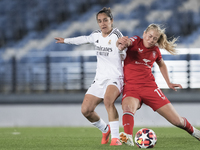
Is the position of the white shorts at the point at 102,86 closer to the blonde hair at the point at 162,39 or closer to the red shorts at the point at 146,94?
the red shorts at the point at 146,94

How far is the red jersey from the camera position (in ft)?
15.6

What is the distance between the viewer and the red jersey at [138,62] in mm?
4742

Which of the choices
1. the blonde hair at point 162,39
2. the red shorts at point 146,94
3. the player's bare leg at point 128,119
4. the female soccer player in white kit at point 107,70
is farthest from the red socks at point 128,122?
the blonde hair at point 162,39

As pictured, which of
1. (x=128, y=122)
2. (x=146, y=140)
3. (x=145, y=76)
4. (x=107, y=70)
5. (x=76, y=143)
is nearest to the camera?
(x=146, y=140)

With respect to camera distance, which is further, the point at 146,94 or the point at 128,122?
the point at 146,94

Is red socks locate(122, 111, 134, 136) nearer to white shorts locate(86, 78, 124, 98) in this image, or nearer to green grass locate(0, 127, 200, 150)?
green grass locate(0, 127, 200, 150)

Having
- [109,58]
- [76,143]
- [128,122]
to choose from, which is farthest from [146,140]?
[76,143]

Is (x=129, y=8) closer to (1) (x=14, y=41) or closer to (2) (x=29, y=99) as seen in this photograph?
(1) (x=14, y=41)

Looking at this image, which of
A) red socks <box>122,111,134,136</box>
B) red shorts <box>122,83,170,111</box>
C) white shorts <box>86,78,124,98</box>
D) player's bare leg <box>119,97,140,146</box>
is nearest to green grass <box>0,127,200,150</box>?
player's bare leg <box>119,97,140,146</box>

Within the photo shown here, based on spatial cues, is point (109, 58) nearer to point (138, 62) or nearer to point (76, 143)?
point (138, 62)

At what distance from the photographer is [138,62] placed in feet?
15.7

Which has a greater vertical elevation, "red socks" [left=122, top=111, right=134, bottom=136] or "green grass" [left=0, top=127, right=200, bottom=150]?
"red socks" [left=122, top=111, right=134, bottom=136]

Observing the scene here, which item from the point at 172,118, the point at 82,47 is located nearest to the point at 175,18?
the point at 82,47

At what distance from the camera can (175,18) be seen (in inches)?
639
